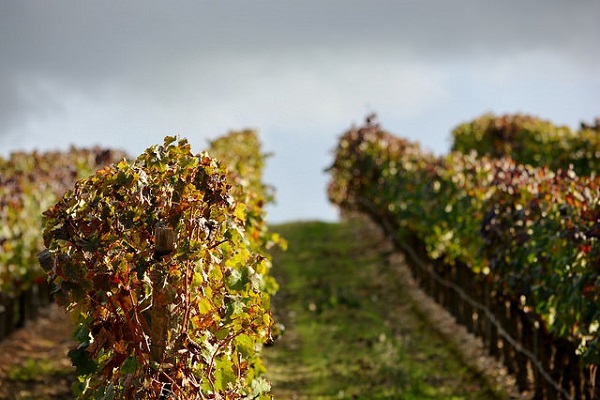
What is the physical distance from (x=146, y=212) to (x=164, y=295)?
515 mm

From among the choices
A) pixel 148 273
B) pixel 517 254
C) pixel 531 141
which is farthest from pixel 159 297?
pixel 531 141

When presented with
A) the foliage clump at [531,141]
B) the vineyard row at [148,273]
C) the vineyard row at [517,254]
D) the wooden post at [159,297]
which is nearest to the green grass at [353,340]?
the vineyard row at [517,254]

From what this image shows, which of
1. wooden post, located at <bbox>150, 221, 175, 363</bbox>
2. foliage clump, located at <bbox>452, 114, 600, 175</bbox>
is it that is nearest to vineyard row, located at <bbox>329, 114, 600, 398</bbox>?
foliage clump, located at <bbox>452, 114, 600, 175</bbox>

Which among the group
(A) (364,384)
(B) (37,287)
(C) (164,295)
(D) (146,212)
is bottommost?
(A) (364,384)

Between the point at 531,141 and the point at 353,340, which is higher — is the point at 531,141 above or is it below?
above

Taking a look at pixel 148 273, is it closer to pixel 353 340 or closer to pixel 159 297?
pixel 159 297

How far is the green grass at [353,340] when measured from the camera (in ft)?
32.7

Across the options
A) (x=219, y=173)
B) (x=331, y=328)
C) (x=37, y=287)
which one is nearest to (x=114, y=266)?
(x=219, y=173)

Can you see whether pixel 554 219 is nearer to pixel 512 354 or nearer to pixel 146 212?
pixel 512 354

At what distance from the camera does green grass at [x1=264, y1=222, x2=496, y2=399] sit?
32.7 feet

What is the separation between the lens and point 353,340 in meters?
12.2

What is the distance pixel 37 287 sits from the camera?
15117mm

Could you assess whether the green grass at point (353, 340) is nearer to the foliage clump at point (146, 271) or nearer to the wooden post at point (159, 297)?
the foliage clump at point (146, 271)

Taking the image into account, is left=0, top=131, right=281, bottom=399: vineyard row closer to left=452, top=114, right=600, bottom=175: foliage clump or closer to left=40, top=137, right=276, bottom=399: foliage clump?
left=40, top=137, right=276, bottom=399: foliage clump
